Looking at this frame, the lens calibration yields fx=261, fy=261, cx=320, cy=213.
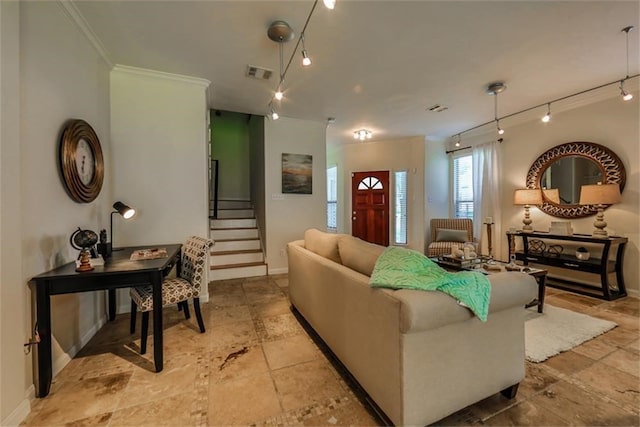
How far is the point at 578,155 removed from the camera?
3.78 metres

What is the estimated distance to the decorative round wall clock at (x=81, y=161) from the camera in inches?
77.2

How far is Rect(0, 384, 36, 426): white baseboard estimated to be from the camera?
135cm

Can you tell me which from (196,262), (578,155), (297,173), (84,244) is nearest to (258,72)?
(297,173)

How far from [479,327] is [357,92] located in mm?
3110

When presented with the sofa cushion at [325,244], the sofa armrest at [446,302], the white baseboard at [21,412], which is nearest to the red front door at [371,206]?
the sofa cushion at [325,244]

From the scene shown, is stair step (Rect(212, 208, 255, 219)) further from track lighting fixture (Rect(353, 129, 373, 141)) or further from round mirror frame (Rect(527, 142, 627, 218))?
round mirror frame (Rect(527, 142, 627, 218))

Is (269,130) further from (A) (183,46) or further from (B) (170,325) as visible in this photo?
(B) (170,325)

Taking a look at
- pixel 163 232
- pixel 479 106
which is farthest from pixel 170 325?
pixel 479 106

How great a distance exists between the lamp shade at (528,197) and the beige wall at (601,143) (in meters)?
0.36

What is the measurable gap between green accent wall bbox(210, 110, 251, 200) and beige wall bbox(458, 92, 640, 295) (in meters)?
5.43

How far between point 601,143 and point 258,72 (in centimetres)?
464

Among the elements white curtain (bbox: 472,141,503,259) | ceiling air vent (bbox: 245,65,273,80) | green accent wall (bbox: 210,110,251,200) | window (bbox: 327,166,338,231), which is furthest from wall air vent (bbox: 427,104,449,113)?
green accent wall (bbox: 210,110,251,200)

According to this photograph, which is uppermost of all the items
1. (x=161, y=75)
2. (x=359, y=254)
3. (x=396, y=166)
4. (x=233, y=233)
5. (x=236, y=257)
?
(x=161, y=75)

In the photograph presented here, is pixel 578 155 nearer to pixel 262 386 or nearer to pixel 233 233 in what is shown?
pixel 262 386
